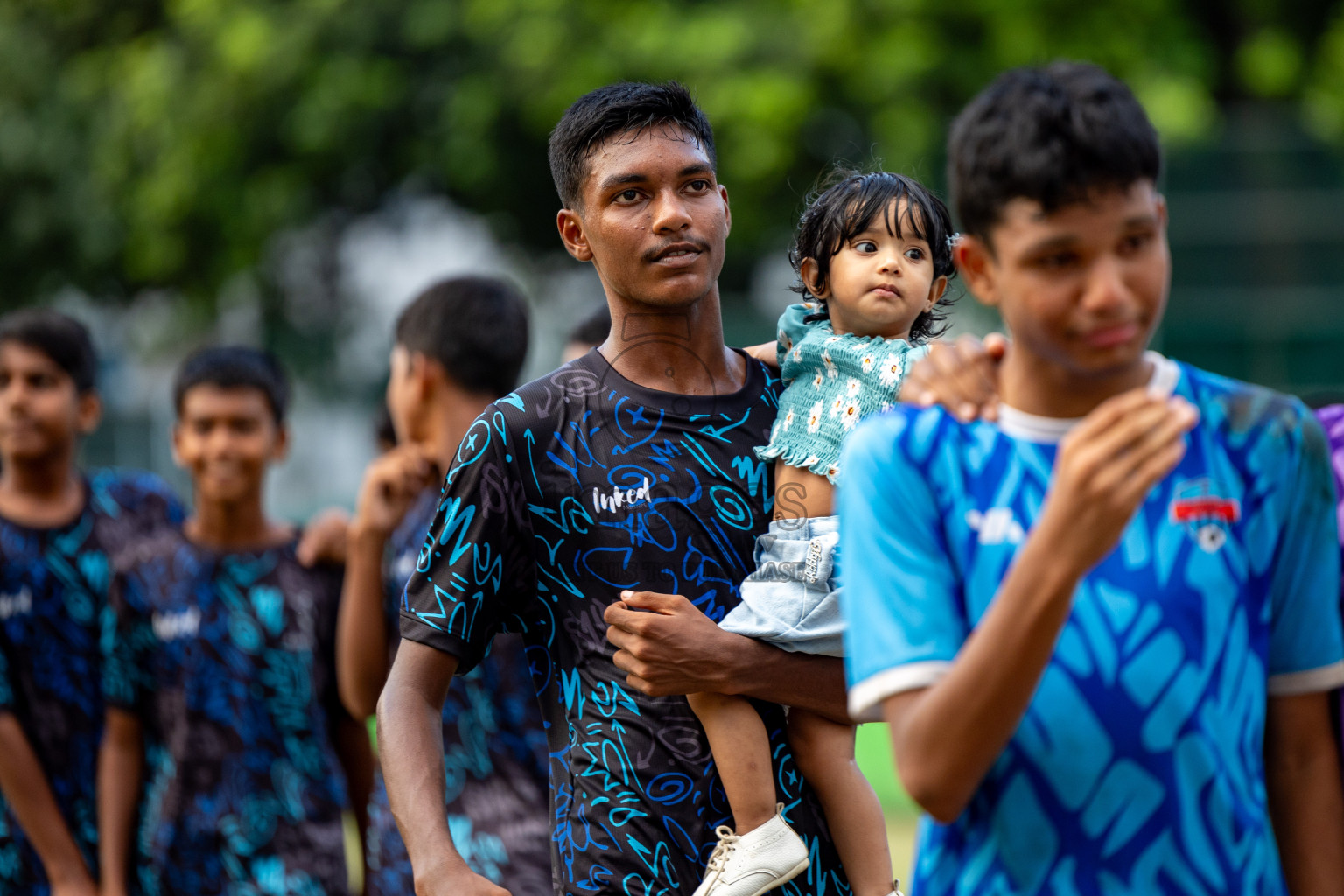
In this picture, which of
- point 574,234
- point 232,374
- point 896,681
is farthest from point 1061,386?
point 232,374

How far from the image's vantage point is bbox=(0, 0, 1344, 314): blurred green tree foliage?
15219 mm

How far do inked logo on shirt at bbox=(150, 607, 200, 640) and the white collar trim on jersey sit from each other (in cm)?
374

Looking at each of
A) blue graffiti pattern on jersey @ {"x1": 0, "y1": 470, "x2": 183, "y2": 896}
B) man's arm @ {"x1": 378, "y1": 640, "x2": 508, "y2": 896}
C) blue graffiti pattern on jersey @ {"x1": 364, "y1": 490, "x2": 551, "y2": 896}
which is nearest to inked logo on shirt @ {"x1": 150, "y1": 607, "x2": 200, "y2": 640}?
blue graffiti pattern on jersey @ {"x1": 0, "y1": 470, "x2": 183, "y2": 896}

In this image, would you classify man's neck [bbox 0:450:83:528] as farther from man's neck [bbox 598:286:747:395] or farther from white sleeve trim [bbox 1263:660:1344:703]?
white sleeve trim [bbox 1263:660:1344:703]

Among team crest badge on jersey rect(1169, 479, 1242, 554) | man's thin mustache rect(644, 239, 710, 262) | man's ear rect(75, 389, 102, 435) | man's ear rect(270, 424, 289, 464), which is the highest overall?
man's ear rect(75, 389, 102, 435)

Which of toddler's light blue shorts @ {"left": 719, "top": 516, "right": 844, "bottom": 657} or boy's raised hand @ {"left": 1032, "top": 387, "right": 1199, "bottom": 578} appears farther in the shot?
toddler's light blue shorts @ {"left": 719, "top": 516, "right": 844, "bottom": 657}

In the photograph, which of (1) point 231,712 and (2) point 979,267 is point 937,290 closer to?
(2) point 979,267

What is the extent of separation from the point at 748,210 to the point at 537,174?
2861 mm

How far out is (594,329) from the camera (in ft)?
17.3

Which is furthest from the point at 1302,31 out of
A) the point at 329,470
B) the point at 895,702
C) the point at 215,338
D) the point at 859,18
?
the point at 895,702

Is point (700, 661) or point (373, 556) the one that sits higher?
point (373, 556)

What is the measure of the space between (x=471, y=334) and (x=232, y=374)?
151cm

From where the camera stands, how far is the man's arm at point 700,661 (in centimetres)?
283

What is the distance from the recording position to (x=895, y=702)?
205 cm
